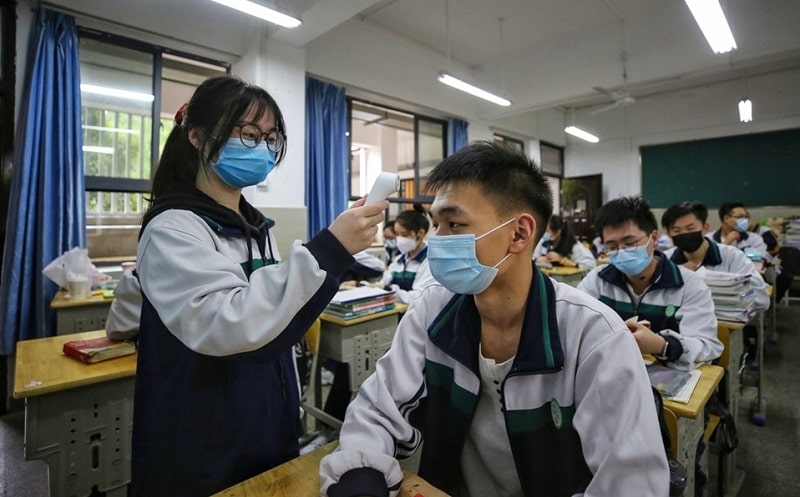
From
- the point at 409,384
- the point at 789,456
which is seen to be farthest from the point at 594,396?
the point at 789,456

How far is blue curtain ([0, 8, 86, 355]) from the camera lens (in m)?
3.05

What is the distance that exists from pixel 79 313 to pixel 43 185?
3.76 feet

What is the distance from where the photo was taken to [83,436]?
1457 millimetres

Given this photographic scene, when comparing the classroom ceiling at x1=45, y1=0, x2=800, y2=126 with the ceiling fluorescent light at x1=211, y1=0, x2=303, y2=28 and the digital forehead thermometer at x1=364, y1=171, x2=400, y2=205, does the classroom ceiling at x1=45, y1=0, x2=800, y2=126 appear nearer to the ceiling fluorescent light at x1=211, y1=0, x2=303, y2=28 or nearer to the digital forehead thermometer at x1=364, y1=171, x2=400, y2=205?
the ceiling fluorescent light at x1=211, y1=0, x2=303, y2=28

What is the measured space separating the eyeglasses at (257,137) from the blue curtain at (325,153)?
3624mm

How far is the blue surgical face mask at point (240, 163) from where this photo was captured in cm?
97

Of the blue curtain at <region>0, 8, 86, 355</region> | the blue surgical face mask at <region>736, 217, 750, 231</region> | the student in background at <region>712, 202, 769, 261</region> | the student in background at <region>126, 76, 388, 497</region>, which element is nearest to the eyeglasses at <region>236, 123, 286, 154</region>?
the student in background at <region>126, 76, 388, 497</region>

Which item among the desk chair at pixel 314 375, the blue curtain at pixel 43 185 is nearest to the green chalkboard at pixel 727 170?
the desk chair at pixel 314 375

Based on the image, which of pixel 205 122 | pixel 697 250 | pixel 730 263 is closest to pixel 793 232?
pixel 730 263

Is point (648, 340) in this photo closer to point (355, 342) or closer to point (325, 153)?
point (355, 342)

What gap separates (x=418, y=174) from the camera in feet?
21.0

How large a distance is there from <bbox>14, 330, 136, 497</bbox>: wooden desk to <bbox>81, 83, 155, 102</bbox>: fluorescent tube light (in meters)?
2.98

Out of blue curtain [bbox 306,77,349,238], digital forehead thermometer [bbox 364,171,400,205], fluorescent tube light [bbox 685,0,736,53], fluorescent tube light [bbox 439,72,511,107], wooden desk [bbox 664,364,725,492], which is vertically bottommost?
wooden desk [bbox 664,364,725,492]

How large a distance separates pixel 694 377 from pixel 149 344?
1.64m
